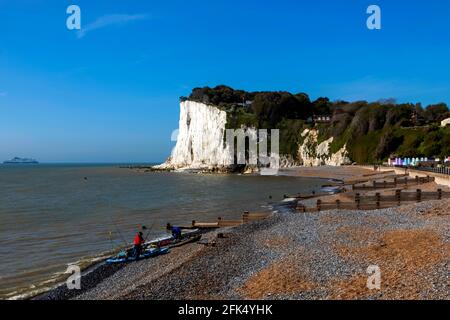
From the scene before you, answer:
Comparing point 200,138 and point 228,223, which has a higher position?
point 200,138

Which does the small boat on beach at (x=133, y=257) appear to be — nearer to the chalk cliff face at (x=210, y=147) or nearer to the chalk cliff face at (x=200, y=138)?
the chalk cliff face at (x=210, y=147)

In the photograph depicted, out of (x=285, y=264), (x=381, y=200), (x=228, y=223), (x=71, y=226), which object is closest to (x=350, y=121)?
(x=381, y=200)

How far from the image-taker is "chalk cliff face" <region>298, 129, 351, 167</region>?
102 meters

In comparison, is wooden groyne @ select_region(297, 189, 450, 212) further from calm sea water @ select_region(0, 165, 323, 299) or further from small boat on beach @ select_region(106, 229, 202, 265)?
small boat on beach @ select_region(106, 229, 202, 265)

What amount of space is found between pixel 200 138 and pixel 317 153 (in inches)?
1395

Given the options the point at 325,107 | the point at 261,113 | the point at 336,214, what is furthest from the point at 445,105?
the point at 336,214

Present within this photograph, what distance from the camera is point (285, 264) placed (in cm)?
1227

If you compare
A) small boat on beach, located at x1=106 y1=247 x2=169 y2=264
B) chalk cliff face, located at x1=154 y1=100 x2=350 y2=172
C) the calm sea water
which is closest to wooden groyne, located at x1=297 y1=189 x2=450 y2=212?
A: the calm sea water

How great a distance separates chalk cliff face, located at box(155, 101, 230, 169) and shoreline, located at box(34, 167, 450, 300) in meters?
95.8

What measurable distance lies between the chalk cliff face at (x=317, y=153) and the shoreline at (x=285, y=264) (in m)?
82.9

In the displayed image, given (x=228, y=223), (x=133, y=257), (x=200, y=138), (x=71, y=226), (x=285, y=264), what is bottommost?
(x=71, y=226)

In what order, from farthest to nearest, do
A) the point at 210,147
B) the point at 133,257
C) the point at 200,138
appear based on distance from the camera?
the point at 200,138 < the point at 210,147 < the point at 133,257

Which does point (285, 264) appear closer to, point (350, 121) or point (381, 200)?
point (381, 200)
